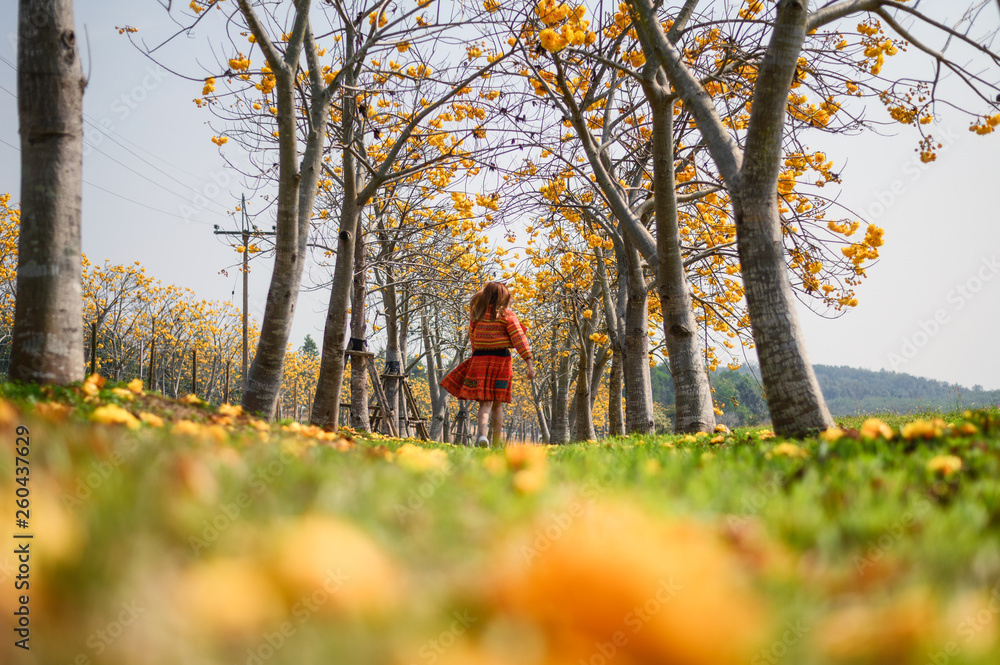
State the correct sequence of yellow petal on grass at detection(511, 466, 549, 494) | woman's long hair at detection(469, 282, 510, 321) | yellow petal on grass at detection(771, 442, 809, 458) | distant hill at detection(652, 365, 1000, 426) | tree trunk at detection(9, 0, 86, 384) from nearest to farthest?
yellow petal on grass at detection(511, 466, 549, 494)
yellow petal on grass at detection(771, 442, 809, 458)
tree trunk at detection(9, 0, 86, 384)
woman's long hair at detection(469, 282, 510, 321)
distant hill at detection(652, 365, 1000, 426)

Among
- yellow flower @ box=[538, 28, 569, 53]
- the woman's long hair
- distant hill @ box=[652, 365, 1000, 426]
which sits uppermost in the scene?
yellow flower @ box=[538, 28, 569, 53]

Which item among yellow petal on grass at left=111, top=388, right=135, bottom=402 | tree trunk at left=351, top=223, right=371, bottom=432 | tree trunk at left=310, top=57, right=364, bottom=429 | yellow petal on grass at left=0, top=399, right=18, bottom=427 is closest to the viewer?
yellow petal on grass at left=0, top=399, right=18, bottom=427

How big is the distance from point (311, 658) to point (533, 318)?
1944cm

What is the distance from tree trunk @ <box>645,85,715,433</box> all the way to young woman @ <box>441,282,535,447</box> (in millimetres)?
2024

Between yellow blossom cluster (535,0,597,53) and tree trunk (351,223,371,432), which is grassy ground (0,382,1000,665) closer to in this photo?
yellow blossom cluster (535,0,597,53)

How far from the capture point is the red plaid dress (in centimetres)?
812

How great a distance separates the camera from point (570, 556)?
865 mm

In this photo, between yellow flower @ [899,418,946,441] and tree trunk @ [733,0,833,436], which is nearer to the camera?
yellow flower @ [899,418,946,441]

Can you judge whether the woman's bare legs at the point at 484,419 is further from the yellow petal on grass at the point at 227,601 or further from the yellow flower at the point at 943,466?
the yellow petal on grass at the point at 227,601

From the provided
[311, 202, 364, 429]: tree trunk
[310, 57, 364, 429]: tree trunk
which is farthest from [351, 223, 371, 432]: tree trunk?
[311, 202, 364, 429]: tree trunk

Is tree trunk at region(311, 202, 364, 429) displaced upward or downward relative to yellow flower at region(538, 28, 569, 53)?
downward

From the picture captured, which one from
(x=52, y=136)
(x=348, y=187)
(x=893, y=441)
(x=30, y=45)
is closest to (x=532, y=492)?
(x=893, y=441)

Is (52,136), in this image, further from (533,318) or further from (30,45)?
(533,318)

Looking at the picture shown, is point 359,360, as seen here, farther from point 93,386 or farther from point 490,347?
point 93,386
